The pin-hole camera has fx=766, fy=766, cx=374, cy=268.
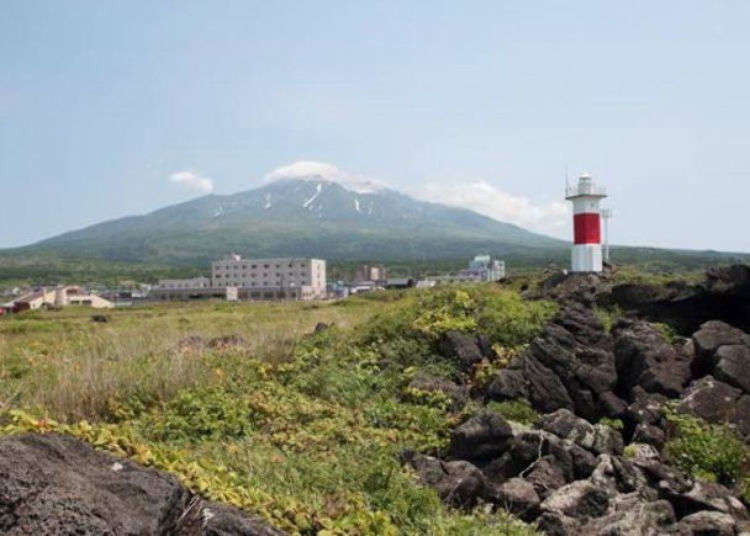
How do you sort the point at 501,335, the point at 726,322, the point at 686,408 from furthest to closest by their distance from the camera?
the point at 726,322 → the point at 501,335 → the point at 686,408

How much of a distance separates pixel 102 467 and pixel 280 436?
3174mm

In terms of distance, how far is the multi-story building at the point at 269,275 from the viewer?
427 feet

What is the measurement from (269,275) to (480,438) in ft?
417

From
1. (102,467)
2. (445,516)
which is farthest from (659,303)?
(102,467)

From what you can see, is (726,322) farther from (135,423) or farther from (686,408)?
(135,423)

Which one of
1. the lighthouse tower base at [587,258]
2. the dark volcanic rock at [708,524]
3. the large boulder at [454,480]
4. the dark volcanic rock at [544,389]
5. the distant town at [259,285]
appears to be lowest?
the distant town at [259,285]

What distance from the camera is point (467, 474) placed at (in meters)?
6.84

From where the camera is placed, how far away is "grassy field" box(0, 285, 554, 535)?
524 centimetres

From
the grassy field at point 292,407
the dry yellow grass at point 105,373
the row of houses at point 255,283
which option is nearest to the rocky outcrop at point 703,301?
the grassy field at point 292,407

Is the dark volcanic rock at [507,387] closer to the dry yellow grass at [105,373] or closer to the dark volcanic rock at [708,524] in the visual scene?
the dark volcanic rock at [708,524]

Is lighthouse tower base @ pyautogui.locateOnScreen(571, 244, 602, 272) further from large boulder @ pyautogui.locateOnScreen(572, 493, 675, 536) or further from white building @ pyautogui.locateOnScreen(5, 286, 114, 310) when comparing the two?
white building @ pyautogui.locateOnScreen(5, 286, 114, 310)

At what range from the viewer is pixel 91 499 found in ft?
13.0

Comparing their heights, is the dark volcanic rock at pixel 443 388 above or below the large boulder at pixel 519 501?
above

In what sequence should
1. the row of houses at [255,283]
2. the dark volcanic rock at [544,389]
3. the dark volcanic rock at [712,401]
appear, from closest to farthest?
the dark volcanic rock at [712,401] < the dark volcanic rock at [544,389] < the row of houses at [255,283]
